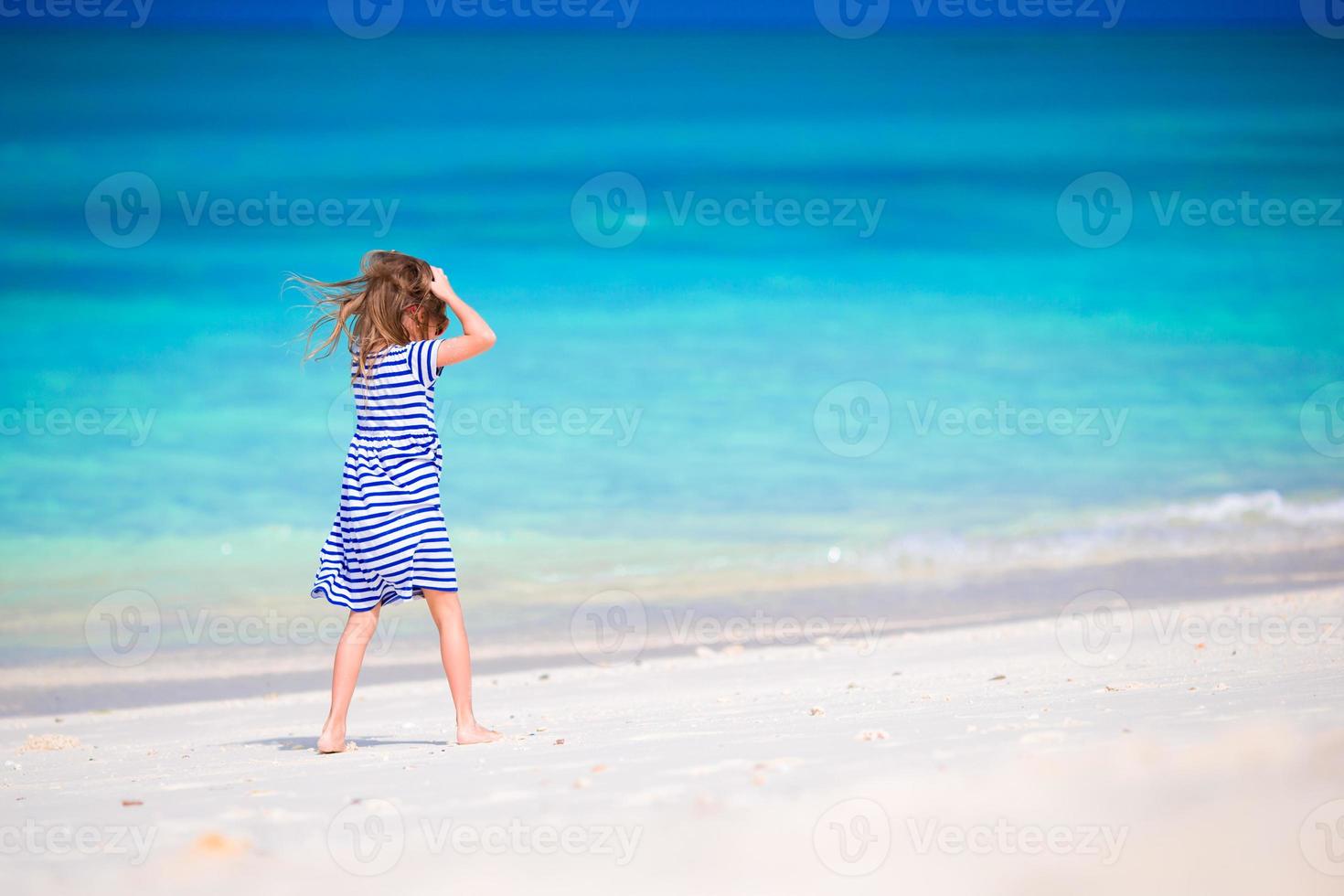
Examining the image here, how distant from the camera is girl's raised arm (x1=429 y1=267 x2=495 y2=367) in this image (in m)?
3.45

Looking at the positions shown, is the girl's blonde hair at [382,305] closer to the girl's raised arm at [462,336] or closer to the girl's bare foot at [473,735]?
the girl's raised arm at [462,336]

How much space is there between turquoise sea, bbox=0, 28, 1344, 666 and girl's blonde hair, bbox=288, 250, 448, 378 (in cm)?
331

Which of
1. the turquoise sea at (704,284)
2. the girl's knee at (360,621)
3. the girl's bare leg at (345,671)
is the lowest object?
the girl's bare leg at (345,671)

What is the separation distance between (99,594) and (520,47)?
4240mm

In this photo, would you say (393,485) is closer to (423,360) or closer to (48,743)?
(423,360)

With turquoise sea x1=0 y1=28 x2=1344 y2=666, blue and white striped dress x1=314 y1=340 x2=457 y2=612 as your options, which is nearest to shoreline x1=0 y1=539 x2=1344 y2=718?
turquoise sea x1=0 y1=28 x2=1344 y2=666

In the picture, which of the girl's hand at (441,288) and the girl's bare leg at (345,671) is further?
the girl's hand at (441,288)

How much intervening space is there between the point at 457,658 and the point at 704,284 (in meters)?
5.40

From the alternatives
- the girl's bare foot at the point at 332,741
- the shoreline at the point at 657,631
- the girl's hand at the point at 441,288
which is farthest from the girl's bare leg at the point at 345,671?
the shoreline at the point at 657,631

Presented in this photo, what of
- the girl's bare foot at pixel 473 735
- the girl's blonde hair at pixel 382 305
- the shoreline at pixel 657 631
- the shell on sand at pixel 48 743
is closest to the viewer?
the girl's bare foot at pixel 473 735

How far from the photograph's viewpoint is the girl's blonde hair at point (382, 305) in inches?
137

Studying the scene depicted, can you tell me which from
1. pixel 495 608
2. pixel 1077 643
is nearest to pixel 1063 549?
pixel 1077 643

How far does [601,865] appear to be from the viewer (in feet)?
6.81

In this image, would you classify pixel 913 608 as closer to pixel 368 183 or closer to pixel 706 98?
pixel 706 98
